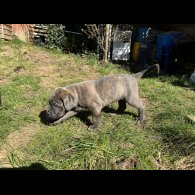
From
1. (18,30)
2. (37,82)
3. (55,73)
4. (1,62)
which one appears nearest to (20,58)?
(1,62)

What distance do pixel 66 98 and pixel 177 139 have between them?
2.01m

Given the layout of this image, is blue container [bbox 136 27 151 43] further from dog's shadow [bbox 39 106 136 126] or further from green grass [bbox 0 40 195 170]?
dog's shadow [bbox 39 106 136 126]

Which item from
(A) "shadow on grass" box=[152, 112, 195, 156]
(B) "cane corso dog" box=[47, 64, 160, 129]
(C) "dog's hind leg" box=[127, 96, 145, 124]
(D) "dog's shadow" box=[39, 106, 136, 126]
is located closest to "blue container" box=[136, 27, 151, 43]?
(D) "dog's shadow" box=[39, 106, 136, 126]

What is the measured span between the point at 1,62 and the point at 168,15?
8872mm

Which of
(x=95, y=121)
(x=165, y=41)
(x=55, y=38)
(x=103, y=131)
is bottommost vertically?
(x=103, y=131)

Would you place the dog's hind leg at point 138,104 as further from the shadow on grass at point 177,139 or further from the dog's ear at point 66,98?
the dog's ear at point 66,98

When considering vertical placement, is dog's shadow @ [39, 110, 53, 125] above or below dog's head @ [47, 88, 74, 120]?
below

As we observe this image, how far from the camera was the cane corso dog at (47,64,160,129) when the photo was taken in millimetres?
5422

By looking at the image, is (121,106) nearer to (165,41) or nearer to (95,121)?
(95,121)

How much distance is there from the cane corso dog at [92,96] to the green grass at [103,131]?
1.08 feet

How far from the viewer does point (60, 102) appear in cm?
539

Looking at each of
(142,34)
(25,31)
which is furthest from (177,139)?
(25,31)

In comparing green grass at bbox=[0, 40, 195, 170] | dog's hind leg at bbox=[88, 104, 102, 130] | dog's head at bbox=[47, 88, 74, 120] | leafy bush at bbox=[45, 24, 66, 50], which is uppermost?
leafy bush at bbox=[45, 24, 66, 50]

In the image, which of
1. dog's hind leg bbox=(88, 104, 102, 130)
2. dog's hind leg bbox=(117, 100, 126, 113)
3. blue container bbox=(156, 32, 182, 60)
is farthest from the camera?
blue container bbox=(156, 32, 182, 60)
